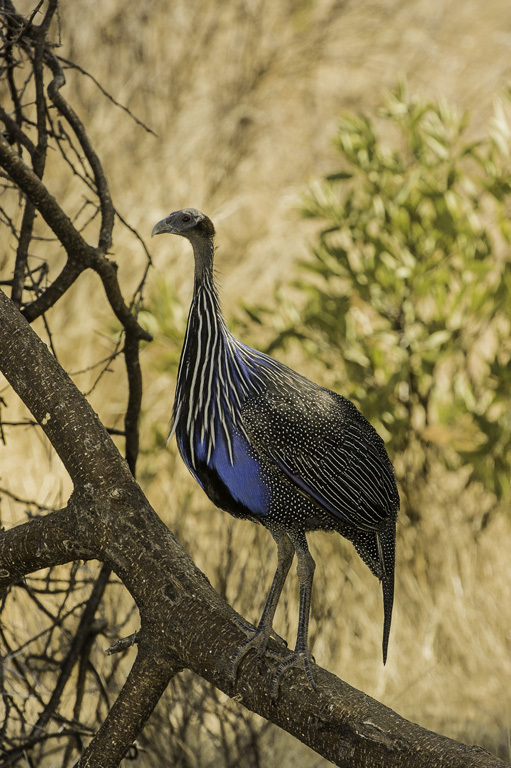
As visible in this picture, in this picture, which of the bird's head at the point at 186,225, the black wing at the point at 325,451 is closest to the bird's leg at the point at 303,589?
the black wing at the point at 325,451

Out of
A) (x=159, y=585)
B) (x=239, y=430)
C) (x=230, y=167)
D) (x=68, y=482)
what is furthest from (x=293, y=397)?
(x=230, y=167)

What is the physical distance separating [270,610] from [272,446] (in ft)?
1.23

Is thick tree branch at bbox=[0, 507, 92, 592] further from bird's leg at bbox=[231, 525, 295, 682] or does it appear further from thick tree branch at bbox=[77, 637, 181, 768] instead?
bird's leg at bbox=[231, 525, 295, 682]

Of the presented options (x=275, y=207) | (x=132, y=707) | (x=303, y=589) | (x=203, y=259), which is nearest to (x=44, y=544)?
(x=132, y=707)

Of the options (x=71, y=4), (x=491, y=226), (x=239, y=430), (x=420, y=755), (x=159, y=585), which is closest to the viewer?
(x=420, y=755)

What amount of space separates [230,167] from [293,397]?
5832 millimetres

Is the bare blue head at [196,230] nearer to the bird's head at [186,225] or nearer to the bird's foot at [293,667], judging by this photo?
the bird's head at [186,225]

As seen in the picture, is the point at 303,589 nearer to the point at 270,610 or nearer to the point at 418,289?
the point at 270,610

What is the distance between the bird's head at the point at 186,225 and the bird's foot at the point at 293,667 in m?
1.01

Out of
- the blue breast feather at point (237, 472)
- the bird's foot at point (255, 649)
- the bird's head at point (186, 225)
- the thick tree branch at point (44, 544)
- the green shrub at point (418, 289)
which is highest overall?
the green shrub at point (418, 289)

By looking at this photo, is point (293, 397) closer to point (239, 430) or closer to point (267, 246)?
A: point (239, 430)

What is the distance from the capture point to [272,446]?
2062 mm

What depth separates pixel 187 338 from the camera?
2.20 m

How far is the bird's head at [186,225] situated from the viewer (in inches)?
86.7
